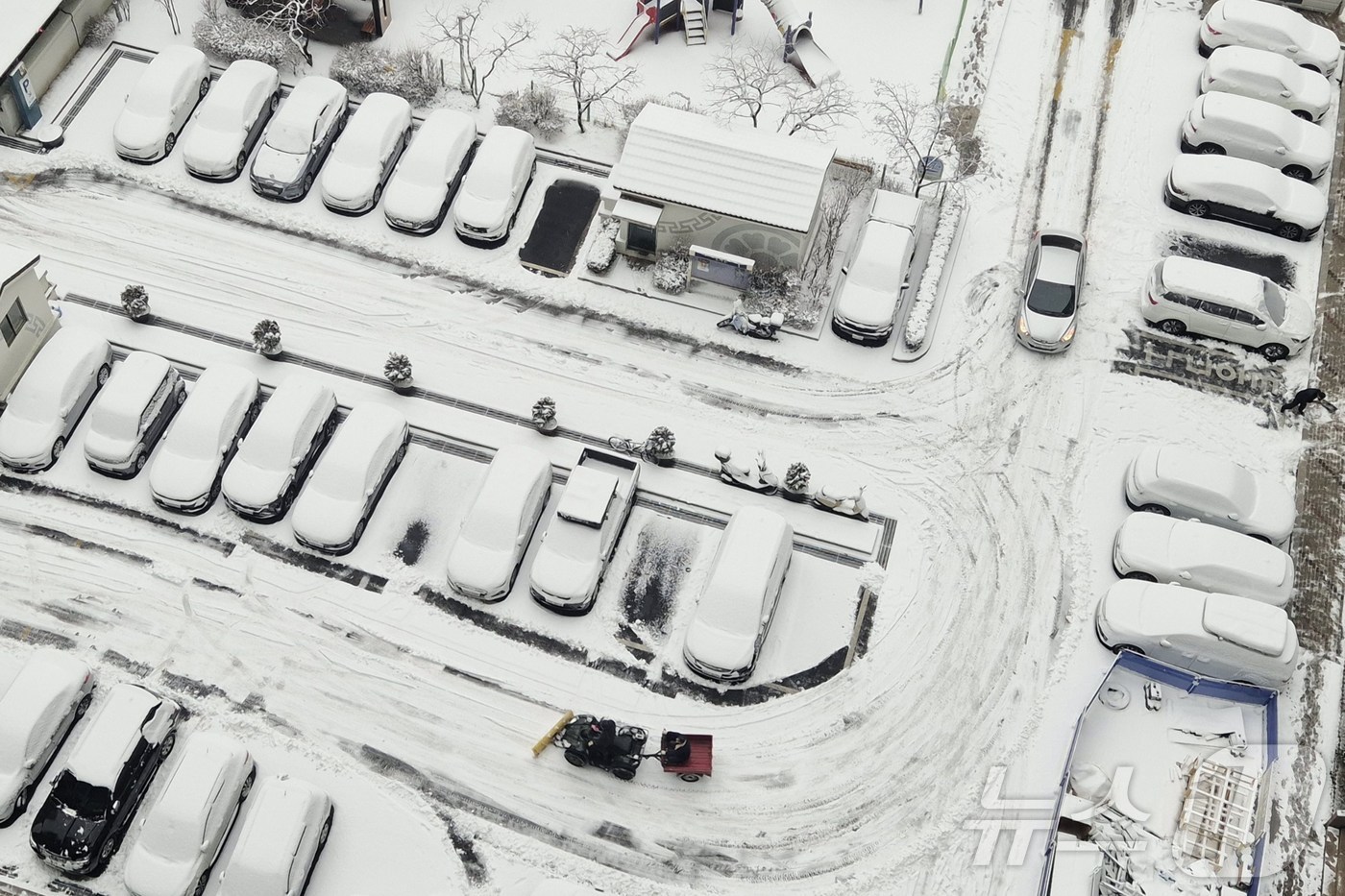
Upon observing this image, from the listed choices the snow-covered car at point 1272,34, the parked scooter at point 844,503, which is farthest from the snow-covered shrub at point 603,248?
the snow-covered car at point 1272,34

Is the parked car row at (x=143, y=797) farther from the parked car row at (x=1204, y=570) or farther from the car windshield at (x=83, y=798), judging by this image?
the parked car row at (x=1204, y=570)

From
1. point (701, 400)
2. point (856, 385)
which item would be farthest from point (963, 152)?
point (701, 400)

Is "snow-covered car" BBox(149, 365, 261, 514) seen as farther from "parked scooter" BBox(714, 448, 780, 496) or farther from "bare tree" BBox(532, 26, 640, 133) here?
"bare tree" BBox(532, 26, 640, 133)

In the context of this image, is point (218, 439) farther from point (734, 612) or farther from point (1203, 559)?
point (1203, 559)

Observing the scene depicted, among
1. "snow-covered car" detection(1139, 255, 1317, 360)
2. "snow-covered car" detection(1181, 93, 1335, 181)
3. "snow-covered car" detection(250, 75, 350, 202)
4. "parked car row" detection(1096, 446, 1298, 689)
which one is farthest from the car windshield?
"snow-covered car" detection(1181, 93, 1335, 181)

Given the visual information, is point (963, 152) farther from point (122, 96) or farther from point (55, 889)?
point (55, 889)

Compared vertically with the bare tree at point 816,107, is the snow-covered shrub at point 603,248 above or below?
below
